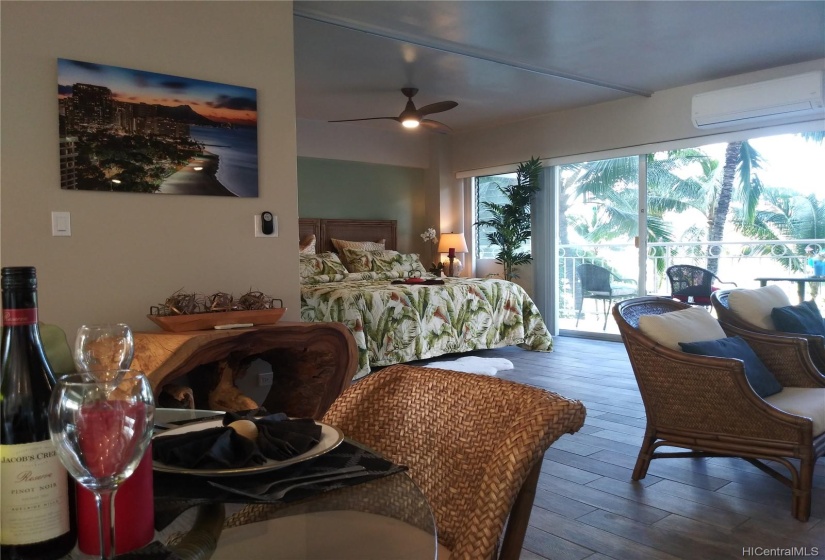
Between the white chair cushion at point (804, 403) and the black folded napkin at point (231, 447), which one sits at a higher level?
the black folded napkin at point (231, 447)

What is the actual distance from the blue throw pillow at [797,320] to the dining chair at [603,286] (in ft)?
11.3

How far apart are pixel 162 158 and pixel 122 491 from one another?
104 inches

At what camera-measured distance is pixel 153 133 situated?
9.76ft

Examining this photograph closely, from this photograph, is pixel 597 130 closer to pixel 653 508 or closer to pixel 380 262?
pixel 380 262

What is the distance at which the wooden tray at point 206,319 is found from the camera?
269 cm

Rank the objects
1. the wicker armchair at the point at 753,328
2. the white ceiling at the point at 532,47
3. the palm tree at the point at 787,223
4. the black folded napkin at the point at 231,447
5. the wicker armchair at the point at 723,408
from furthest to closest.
A: the palm tree at the point at 787,223, the white ceiling at the point at 532,47, the wicker armchair at the point at 753,328, the wicker armchair at the point at 723,408, the black folded napkin at the point at 231,447

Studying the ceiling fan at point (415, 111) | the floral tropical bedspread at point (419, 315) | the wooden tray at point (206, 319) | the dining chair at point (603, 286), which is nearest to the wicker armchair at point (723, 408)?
the wooden tray at point (206, 319)

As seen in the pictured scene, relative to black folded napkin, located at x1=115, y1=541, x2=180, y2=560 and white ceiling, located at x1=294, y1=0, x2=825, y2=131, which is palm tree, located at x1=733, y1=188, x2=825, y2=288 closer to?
white ceiling, located at x1=294, y1=0, x2=825, y2=131

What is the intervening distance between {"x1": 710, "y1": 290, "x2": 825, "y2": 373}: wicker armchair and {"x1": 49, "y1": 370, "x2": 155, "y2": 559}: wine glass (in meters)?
3.15

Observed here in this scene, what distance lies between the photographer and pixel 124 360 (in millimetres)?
1107

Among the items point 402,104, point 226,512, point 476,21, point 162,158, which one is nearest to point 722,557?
point 226,512

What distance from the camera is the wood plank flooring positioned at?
7.19 feet

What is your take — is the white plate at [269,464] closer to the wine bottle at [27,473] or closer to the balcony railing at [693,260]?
the wine bottle at [27,473]
